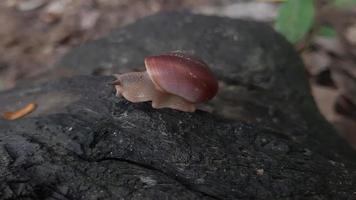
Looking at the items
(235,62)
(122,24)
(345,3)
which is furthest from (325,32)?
(122,24)

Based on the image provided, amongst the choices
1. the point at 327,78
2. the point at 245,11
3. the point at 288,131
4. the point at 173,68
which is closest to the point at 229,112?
the point at 288,131

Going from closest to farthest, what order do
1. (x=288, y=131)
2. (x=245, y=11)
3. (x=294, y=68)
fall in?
1. (x=288, y=131)
2. (x=294, y=68)
3. (x=245, y=11)

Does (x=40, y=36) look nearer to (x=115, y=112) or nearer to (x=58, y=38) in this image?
(x=58, y=38)

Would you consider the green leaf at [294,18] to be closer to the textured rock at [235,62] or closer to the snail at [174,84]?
the textured rock at [235,62]

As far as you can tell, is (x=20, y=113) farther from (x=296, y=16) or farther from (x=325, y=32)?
(x=325, y=32)

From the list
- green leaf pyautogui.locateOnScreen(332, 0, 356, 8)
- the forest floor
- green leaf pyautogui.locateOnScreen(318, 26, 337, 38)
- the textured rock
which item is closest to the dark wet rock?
the textured rock

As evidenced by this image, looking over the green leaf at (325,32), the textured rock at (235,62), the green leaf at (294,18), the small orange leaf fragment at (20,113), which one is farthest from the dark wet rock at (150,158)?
the green leaf at (325,32)

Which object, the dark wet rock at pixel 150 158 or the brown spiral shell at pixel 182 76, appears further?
the brown spiral shell at pixel 182 76
